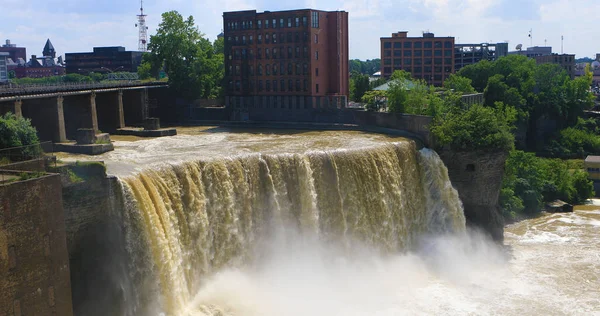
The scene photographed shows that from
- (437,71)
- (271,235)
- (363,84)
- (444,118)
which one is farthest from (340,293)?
(437,71)

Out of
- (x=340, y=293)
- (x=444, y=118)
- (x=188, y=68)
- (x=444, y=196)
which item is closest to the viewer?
(x=340, y=293)

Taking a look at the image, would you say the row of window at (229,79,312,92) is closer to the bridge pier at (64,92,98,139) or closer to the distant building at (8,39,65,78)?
the bridge pier at (64,92,98,139)

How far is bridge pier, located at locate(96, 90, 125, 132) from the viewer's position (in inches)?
2474

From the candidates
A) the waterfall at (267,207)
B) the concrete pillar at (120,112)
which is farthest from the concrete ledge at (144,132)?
the waterfall at (267,207)

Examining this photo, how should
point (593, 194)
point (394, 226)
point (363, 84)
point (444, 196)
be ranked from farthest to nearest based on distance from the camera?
point (363, 84) < point (593, 194) < point (444, 196) < point (394, 226)

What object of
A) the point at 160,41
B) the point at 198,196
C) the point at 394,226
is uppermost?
the point at 160,41

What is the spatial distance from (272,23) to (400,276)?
35.6 m

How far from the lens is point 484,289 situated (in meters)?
40.6

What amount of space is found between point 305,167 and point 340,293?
7817 mm

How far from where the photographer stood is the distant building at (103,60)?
15488 cm

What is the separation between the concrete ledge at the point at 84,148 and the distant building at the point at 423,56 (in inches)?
3356

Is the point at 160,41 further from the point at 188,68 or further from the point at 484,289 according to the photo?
the point at 484,289

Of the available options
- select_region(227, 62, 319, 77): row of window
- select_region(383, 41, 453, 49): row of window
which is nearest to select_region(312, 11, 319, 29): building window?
select_region(227, 62, 319, 77): row of window

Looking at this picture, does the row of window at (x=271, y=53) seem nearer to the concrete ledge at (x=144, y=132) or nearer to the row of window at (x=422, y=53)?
the concrete ledge at (x=144, y=132)
